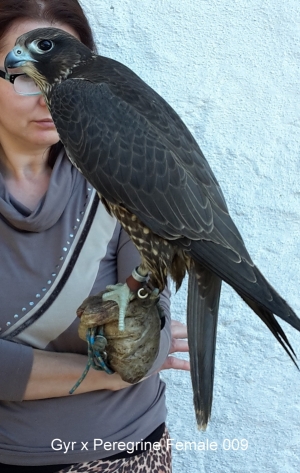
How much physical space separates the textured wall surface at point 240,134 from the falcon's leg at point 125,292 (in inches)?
33.6

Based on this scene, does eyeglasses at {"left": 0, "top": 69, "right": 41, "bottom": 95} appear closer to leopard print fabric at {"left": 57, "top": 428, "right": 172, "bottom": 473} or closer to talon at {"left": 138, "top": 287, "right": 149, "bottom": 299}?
talon at {"left": 138, "top": 287, "right": 149, "bottom": 299}

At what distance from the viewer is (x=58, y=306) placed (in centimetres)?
138

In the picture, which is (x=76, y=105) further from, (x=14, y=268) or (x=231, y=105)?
(x=231, y=105)

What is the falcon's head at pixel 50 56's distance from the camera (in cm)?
124

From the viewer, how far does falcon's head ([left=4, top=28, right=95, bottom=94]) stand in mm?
1236

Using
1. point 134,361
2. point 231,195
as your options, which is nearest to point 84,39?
point 231,195

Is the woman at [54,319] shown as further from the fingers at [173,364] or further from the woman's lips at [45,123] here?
the fingers at [173,364]

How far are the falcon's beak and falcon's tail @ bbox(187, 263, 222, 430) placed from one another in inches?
23.6

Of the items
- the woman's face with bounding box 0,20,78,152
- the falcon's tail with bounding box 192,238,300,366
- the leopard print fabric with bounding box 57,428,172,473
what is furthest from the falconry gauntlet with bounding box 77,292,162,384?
the woman's face with bounding box 0,20,78,152

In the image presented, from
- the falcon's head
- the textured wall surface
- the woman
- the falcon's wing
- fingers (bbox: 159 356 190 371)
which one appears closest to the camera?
the falcon's wing

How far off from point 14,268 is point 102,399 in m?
0.42

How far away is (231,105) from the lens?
1.95m

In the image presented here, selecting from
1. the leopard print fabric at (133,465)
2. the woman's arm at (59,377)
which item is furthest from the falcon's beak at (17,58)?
the leopard print fabric at (133,465)

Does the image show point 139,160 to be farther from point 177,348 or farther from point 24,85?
point 177,348
